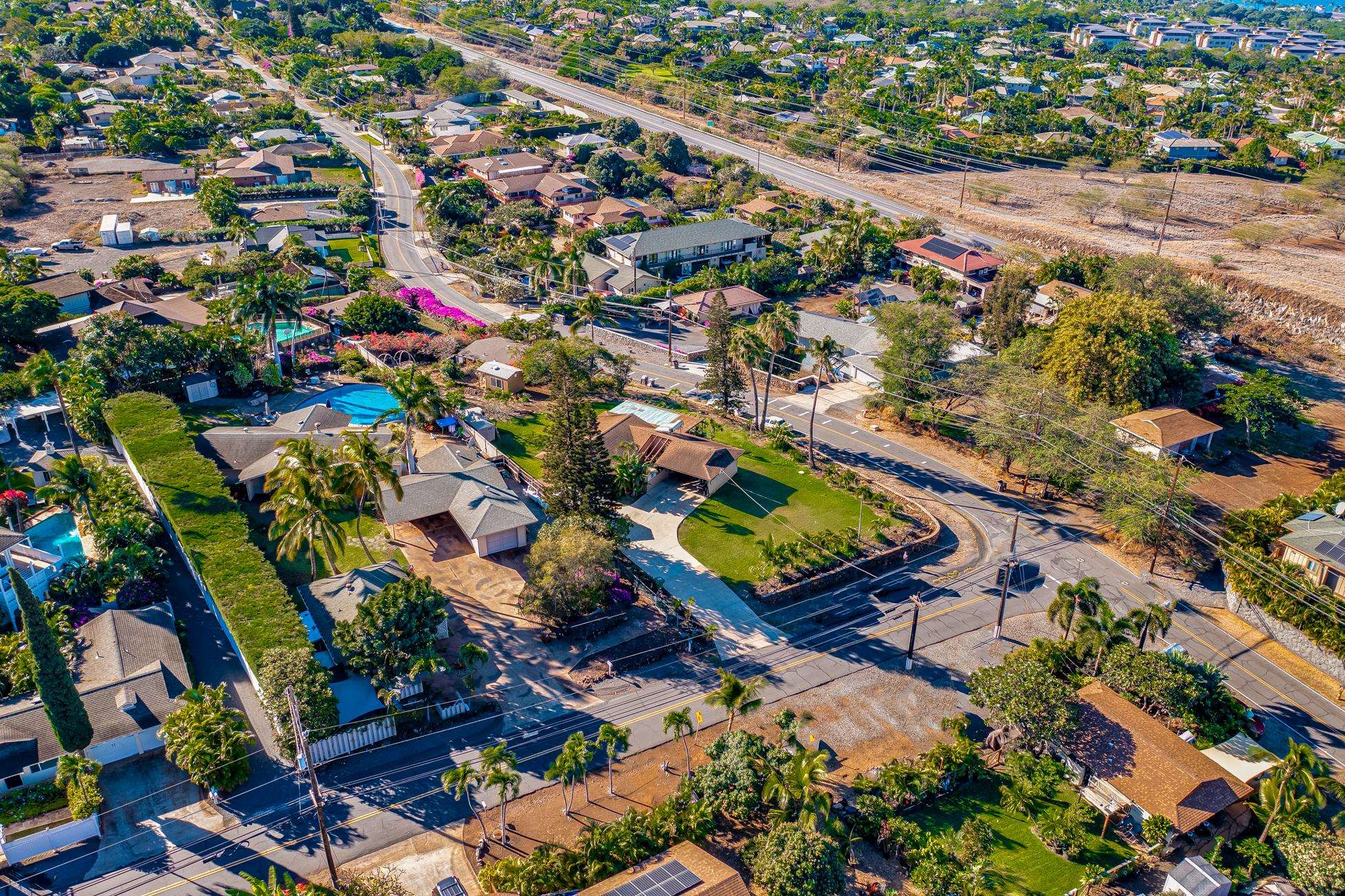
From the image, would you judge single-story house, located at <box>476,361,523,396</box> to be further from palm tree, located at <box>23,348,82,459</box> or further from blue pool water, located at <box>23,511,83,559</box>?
blue pool water, located at <box>23,511,83,559</box>

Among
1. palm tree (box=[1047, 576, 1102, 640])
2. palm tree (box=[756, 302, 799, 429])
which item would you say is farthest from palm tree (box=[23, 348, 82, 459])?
palm tree (box=[1047, 576, 1102, 640])

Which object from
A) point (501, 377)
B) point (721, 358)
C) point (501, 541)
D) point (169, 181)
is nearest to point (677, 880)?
point (501, 541)

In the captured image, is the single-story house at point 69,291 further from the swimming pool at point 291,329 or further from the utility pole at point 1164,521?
the utility pole at point 1164,521

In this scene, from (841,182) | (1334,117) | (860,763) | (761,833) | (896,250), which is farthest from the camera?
(1334,117)

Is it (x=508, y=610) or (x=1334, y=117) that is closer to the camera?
(x=508, y=610)

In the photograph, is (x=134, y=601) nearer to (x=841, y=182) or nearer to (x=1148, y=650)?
(x=1148, y=650)

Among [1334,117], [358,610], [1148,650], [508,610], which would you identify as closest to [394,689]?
[358,610]
